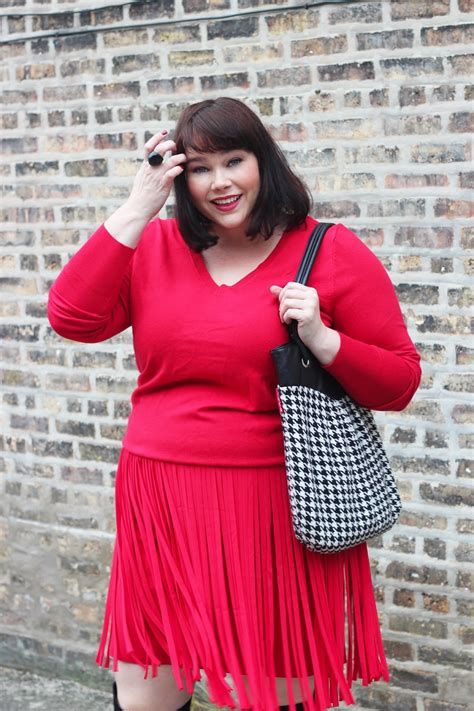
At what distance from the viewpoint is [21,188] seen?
4.01 metres

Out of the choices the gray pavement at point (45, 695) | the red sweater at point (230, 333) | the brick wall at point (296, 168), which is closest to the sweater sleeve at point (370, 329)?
the red sweater at point (230, 333)

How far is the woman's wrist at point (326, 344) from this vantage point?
7.59ft

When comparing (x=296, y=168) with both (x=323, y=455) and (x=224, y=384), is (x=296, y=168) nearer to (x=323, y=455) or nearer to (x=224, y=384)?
(x=224, y=384)

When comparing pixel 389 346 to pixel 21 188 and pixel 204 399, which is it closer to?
pixel 204 399

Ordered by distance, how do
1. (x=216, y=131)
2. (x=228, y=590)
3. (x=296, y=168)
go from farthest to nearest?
(x=296, y=168)
(x=228, y=590)
(x=216, y=131)

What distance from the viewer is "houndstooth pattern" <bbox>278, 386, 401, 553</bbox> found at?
234 centimetres

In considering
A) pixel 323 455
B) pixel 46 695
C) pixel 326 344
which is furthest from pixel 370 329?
pixel 46 695

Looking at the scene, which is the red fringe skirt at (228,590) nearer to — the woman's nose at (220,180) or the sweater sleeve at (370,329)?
the sweater sleeve at (370,329)

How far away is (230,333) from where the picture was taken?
2.36 meters

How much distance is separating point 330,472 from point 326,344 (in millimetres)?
300

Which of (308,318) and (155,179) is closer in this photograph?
(308,318)

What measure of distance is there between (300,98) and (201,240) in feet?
3.79

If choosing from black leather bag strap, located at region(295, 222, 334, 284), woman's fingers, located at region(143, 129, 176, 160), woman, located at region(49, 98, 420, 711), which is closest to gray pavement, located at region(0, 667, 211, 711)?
woman, located at region(49, 98, 420, 711)

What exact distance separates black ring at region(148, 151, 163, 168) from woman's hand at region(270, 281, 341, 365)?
40 cm
